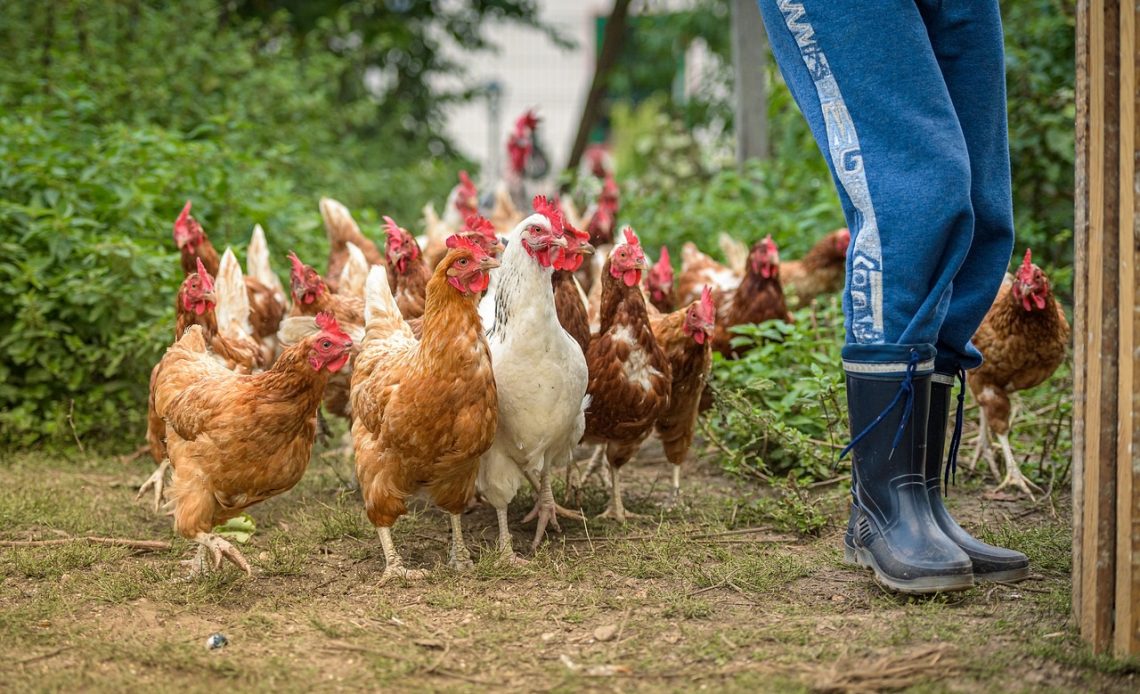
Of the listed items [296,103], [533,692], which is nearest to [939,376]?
[533,692]

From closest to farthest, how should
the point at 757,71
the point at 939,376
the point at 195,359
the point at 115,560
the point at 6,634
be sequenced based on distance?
the point at 6,634
the point at 939,376
the point at 115,560
the point at 195,359
the point at 757,71

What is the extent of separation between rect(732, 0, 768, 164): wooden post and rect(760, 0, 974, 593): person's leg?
659 centimetres

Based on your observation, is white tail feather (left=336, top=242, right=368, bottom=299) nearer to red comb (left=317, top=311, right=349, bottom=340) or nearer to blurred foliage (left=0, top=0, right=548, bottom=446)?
blurred foliage (left=0, top=0, right=548, bottom=446)

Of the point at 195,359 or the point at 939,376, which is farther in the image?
the point at 195,359

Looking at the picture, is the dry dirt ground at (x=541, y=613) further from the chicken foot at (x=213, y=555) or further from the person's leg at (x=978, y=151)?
the person's leg at (x=978, y=151)

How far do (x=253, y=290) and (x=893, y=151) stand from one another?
3355mm

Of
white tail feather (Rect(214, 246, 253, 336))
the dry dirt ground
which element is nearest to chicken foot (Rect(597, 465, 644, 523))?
the dry dirt ground

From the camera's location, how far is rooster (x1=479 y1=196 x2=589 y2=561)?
353 centimetres

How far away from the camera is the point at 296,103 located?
9.33 metres

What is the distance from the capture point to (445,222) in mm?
7473

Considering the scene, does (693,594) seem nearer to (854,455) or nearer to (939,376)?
(854,455)

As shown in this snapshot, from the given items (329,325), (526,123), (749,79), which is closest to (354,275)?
(329,325)

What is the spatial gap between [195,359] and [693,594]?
6.73ft

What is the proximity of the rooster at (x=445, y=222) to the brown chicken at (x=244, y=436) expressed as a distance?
1602 millimetres
